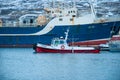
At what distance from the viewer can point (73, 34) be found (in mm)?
108875

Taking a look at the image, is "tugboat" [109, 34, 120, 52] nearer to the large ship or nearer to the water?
the water

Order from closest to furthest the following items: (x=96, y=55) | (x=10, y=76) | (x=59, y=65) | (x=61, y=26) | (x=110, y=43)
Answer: (x=10, y=76), (x=59, y=65), (x=96, y=55), (x=110, y=43), (x=61, y=26)

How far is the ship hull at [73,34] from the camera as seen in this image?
108250 millimetres

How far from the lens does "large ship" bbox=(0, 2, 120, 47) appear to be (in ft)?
355

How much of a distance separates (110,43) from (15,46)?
1744cm

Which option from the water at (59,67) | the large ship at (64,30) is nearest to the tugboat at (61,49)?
the water at (59,67)

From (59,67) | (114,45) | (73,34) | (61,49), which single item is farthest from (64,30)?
(59,67)

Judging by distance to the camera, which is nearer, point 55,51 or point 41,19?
point 55,51

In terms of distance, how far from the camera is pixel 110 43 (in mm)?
96625

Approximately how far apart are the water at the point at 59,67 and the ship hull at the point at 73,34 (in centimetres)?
1932

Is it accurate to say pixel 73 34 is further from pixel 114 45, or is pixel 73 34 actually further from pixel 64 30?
pixel 114 45

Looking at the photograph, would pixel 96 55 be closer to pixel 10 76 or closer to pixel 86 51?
pixel 86 51

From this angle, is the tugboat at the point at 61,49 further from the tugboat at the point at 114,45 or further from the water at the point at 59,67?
the tugboat at the point at 114,45

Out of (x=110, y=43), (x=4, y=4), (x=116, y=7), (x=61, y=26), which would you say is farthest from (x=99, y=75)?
(x=4, y=4)
